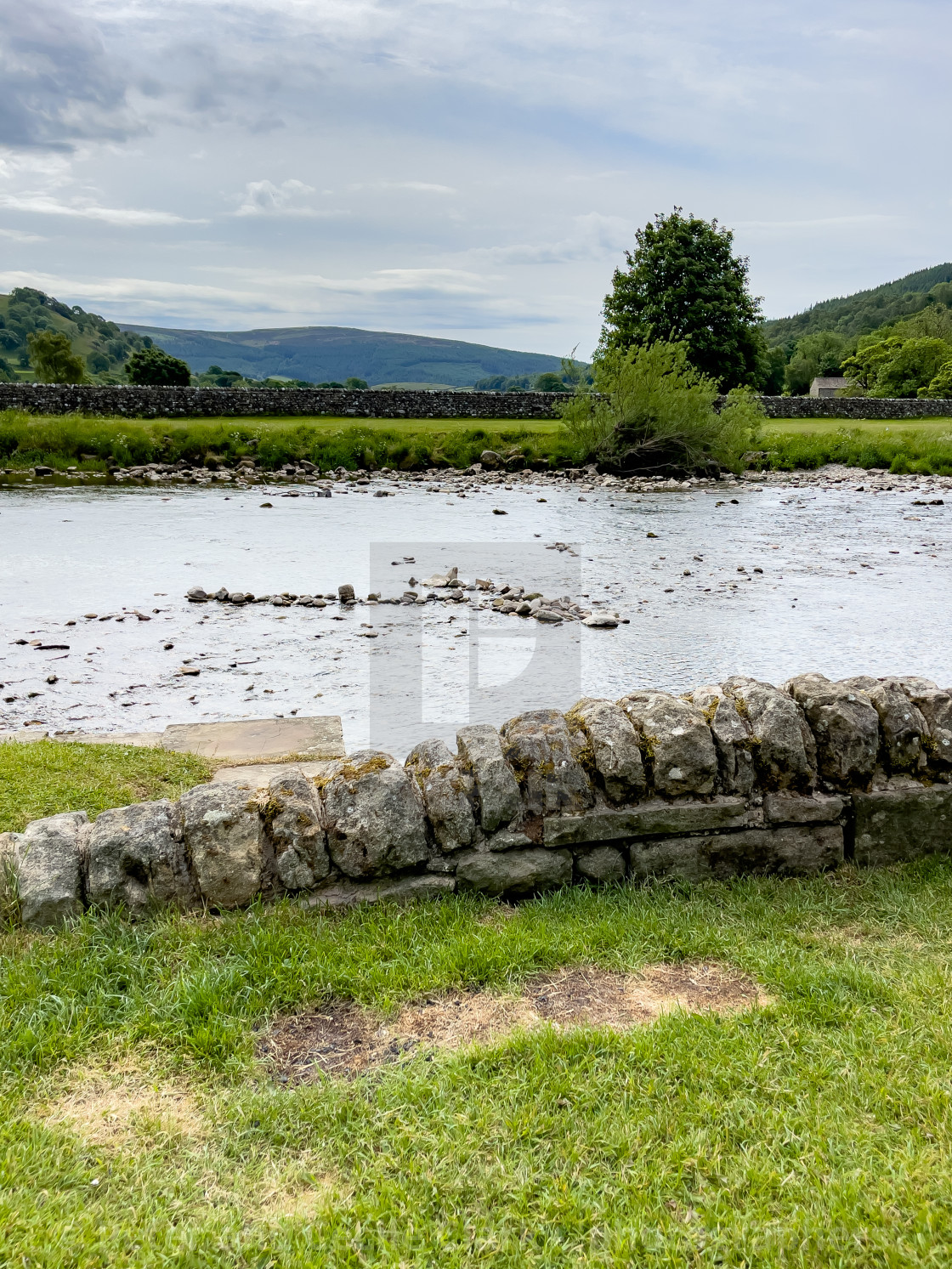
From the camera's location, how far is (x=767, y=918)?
434 centimetres

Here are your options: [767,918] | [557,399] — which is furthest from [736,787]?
[557,399]

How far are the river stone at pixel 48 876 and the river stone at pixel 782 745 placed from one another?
11.4 feet

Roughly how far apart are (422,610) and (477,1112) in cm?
1066

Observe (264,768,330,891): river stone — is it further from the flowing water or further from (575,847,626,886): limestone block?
the flowing water

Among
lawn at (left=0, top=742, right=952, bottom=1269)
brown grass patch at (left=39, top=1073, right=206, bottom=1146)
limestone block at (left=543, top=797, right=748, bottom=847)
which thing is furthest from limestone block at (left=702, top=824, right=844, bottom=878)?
brown grass patch at (left=39, top=1073, right=206, bottom=1146)

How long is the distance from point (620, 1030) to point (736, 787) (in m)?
1.76

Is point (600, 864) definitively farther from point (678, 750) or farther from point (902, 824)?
point (902, 824)

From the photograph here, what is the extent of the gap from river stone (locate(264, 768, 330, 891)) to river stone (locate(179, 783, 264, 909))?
0.26 feet

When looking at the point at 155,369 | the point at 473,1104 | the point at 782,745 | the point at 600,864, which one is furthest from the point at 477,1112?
the point at 155,369

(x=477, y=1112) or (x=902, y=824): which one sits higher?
(x=902, y=824)

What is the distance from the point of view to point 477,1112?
2934 mm

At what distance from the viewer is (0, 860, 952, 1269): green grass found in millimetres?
2465

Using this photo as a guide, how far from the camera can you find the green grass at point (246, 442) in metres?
31.8

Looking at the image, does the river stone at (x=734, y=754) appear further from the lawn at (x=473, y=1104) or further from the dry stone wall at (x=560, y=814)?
the lawn at (x=473, y=1104)
